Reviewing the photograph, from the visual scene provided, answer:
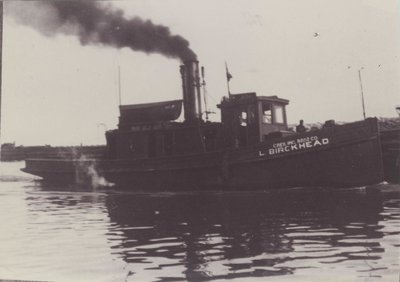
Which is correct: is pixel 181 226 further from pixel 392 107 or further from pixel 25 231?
pixel 392 107

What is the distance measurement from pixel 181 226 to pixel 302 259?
8.72 ft

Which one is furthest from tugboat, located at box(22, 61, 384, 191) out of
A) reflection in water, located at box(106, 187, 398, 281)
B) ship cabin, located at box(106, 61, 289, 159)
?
reflection in water, located at box(106, 187, 398, 281)

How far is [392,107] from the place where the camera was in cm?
481

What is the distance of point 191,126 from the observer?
41.0 ft

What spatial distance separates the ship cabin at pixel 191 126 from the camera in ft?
38.6

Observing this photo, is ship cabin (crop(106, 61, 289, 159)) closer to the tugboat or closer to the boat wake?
the tugboat

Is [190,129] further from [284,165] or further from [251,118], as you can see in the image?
[284,165]

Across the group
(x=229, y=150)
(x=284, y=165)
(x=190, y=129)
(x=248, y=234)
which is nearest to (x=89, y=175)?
(x=190, y=129)

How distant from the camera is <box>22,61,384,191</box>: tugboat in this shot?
33.2ft

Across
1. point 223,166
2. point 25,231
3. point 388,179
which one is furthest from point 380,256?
point 388,179

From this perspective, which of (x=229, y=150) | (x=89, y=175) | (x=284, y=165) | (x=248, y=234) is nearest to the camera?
(x=248, y=234)

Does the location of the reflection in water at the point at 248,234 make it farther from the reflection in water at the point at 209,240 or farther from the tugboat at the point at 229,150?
the tugboat at the point at 229,150

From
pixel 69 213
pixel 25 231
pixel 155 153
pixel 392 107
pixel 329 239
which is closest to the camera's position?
pixel 392 107

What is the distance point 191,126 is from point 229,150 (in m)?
1.77
